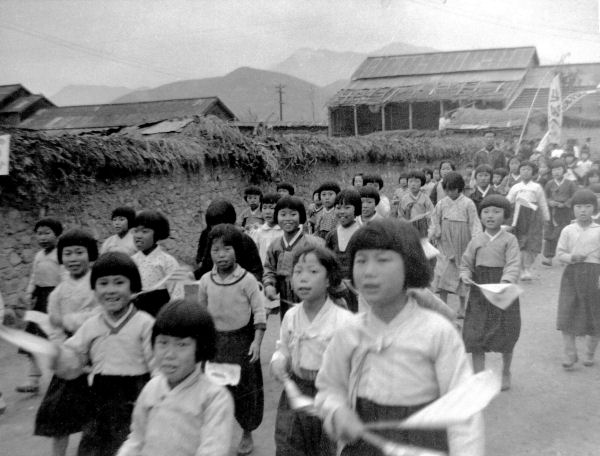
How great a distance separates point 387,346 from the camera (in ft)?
6.86

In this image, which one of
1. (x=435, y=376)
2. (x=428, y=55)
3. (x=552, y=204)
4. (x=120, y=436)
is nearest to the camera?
(x=435, y=376)

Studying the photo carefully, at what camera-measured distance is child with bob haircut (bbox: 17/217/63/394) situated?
514cm

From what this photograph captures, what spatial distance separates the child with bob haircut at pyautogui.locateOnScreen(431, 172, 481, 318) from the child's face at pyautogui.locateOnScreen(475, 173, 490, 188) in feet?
5.05

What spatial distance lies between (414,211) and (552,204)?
3624mm

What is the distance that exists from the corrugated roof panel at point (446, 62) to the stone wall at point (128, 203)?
26.6 metres

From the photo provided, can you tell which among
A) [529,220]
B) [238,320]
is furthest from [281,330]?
[529,220]

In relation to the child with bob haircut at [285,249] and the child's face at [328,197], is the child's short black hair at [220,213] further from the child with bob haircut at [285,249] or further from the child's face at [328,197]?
the child's face at [328,197]

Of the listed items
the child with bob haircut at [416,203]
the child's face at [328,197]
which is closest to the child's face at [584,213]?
the child's face at [328,197]

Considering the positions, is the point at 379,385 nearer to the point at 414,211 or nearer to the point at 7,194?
the point at 7,194

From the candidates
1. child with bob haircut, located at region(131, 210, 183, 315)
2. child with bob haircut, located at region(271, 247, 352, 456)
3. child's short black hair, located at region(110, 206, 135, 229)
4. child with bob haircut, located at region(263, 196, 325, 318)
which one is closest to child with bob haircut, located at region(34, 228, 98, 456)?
child with bob haircut, located at region(131, 210, 183, 315)

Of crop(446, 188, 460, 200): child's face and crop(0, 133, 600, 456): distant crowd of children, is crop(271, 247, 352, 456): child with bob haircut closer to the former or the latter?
crop(0, 133, 600, 456): distant crowd of children

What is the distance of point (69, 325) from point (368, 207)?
3302 millimetres

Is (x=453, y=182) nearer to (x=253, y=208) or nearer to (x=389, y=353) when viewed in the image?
(x=253, y=208)

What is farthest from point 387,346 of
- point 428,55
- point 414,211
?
point 428,55
